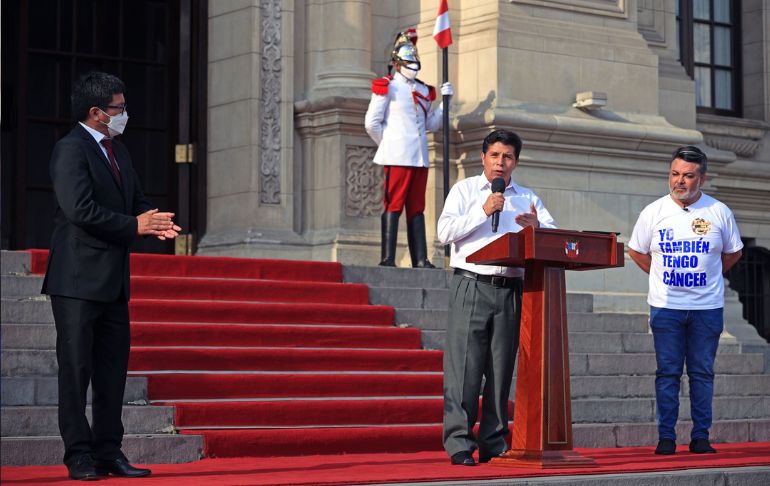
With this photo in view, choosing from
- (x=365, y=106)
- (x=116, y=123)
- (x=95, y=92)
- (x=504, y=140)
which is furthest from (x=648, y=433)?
(x=365, y=106)

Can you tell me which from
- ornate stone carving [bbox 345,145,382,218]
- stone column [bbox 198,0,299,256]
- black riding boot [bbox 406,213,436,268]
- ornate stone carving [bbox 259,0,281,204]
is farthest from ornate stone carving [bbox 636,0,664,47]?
black riding boot [bbox 406,213,436,268]

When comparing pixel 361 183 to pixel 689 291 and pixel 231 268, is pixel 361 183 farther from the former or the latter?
pixel 689 291

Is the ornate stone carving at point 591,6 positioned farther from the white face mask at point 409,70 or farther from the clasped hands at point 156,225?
the clasped hands at point 156,225

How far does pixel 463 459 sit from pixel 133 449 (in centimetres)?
197

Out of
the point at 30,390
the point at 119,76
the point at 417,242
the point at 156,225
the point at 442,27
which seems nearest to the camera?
the point at 156,225

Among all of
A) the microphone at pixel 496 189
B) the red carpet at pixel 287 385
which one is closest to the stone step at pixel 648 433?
the red carpet at pixel 287 385

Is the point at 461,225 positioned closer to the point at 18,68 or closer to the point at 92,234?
the point at 92,234

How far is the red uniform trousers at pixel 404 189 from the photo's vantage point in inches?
566

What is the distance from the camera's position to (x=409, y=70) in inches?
575

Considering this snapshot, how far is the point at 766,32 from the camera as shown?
817 inches

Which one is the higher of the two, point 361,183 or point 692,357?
point 361,183

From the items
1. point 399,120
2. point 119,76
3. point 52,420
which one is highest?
point 119,76

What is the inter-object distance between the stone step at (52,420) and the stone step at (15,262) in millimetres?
2624

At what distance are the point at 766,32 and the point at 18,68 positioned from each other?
9.94 meters
